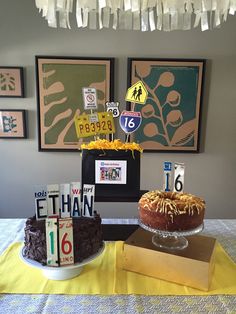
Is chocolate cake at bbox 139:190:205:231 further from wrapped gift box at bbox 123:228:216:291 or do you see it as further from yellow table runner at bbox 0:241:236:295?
yellow table runner at bbox 0:241:236:295

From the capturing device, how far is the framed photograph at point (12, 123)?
237cm

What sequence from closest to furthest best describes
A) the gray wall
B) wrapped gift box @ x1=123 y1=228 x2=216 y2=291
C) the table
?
the table < wrapped gift box @ x1=123 y1=228 x2=216 y2=291 < the gray wall

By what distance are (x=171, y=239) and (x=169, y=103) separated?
1.54m

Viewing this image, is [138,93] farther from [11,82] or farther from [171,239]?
[11,82]

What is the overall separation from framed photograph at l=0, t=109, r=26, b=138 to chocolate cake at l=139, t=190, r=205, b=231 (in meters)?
1.73

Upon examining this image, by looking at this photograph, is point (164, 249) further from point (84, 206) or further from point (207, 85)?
point (207, 85)

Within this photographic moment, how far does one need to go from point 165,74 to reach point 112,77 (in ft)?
1.48

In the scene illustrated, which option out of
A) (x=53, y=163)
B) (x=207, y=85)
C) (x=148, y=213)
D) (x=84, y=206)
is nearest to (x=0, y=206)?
(x=53, y=163)

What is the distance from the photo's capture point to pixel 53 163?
8.09 feet

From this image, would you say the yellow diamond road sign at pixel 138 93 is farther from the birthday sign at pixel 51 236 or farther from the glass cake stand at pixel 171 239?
the birthday sign at pixel 51 236

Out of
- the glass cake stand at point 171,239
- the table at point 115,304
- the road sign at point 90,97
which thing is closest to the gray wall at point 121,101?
the road sign at point 90,97

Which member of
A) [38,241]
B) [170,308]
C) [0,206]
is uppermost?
[38,241]

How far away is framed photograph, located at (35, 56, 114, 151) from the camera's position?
2301 mm

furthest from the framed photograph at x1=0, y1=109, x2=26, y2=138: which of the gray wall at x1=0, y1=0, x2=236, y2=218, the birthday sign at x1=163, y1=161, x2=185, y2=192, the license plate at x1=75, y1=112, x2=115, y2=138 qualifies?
the birthday sign at x1=163, y1=161, x2=185, y2=192
